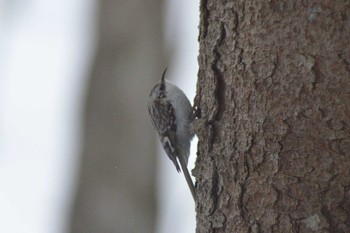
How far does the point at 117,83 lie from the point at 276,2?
8.00ft

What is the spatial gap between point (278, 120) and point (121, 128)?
94.6 inches

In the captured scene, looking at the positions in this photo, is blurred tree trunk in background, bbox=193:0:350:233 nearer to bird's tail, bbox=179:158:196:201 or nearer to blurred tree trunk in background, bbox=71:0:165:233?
bird's tail, bbox=179:158:196:201

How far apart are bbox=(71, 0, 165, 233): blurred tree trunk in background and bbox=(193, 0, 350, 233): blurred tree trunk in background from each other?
2.06 meters

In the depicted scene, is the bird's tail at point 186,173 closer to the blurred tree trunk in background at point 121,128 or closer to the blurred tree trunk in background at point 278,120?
the blurred tree trunk in background at point 121,128

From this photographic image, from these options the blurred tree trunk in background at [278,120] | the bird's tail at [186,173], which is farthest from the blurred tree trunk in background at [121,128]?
the blurred tree trunk in background at [278,120]

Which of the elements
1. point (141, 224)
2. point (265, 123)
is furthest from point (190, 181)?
point (265, 123)

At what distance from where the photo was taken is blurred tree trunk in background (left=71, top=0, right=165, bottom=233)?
4.79 m

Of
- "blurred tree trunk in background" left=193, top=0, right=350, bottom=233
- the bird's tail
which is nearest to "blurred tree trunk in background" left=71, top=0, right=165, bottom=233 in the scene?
the bird's tail

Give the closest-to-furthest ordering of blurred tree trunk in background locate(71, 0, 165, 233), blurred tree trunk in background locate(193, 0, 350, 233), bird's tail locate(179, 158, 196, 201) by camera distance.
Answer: blurred tree trunk in background locate(193, 0, 350, 233)
bird's tail locate(179, 158, 196, 201)
blurred tree trunk in background locate(71, 0, 165, 233)

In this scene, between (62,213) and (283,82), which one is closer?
(283,82)

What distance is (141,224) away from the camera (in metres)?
4.79

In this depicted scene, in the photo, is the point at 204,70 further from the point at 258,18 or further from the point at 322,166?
the point at 322,166

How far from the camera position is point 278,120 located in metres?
2.54

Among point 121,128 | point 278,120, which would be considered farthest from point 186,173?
point 278,120
